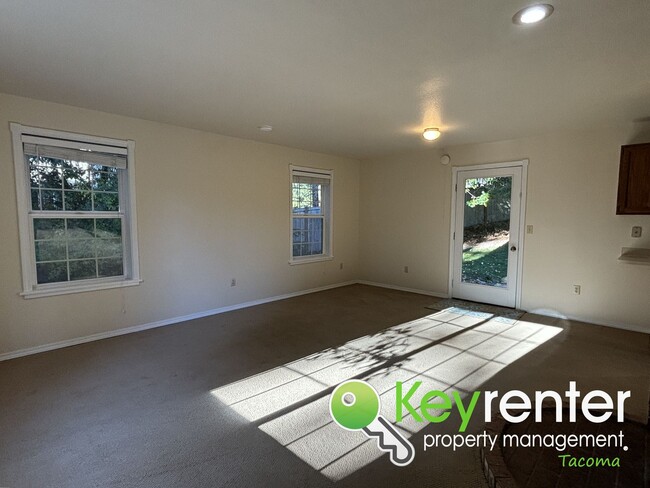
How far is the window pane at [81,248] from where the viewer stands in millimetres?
3717

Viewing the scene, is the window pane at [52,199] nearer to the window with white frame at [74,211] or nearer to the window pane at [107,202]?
the window with white frame at [74,211]

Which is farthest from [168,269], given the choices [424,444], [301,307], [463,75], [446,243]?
[446,243]

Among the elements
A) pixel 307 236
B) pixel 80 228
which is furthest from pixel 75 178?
pixel 307 236

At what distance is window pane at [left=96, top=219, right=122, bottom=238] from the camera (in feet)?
12.8

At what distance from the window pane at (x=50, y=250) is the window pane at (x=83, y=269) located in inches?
5.3

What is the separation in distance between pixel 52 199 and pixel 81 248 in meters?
0.56

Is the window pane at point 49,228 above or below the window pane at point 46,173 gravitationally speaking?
below

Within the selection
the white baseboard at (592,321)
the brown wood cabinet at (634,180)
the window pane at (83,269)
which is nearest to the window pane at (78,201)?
the window pane at (83,269)

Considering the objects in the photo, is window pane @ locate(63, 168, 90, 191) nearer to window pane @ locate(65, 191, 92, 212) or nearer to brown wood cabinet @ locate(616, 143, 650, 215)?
window pane @ locate(65, 191, 92, 212)

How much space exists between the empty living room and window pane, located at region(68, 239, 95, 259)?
34 mm

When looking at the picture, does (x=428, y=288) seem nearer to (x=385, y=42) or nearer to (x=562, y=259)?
(x=562, y=259)

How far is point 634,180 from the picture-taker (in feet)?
12.7

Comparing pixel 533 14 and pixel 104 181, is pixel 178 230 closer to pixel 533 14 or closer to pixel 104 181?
pixel 104 181

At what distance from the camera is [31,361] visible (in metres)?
3.25
